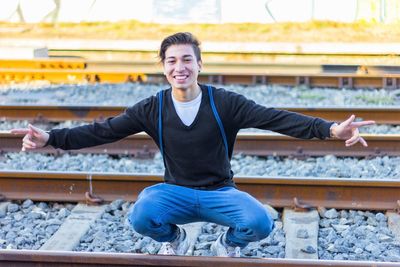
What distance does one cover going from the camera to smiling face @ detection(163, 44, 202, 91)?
4.25 m

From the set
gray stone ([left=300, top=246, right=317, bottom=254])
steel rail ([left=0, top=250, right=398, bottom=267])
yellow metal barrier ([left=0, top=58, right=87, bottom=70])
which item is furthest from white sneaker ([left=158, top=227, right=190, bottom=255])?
yellow metal barrier ([left=0, top=58, right=87, bottom=70])

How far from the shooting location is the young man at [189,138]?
4.28 m

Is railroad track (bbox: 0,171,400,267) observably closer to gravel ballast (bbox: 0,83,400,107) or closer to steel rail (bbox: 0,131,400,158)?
steel rail (bbox: 0,131,400,158)

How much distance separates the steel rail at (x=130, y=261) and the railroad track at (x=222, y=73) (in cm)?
737

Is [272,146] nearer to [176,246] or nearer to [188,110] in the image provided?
[176,246]

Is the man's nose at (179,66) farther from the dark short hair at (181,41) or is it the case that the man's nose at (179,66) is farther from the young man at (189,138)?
the dark short hair at (181,41)

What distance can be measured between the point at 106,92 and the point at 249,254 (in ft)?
20.9

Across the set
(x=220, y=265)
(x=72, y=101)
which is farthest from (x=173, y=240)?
(x=72, y=101)

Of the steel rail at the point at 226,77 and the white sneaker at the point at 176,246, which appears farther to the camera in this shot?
the steel rail at the point at 226,77

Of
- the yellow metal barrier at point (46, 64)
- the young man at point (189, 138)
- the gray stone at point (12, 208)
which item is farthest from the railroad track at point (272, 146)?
the yellow metal barrier at point (46, 64)

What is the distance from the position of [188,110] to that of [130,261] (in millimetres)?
890

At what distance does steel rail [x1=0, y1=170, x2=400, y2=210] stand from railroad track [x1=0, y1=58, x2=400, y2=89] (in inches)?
205

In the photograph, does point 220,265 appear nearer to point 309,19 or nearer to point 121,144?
point 121,144

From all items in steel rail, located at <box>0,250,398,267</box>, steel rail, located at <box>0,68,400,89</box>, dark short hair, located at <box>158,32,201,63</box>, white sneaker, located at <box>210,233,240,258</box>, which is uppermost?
dark short hair, located at <box>158,32,201,63</box>
